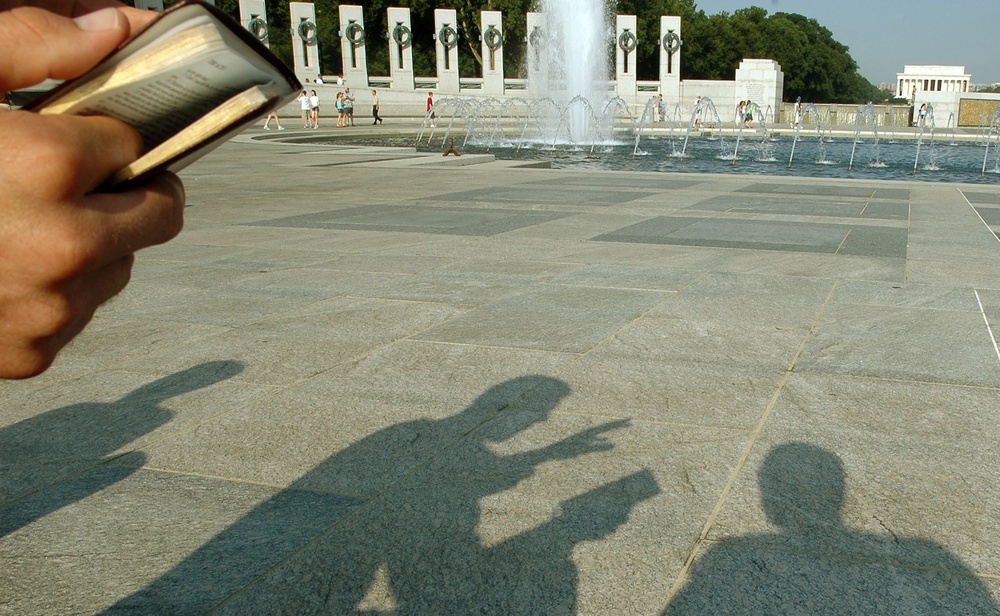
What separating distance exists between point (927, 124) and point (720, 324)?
152 ft

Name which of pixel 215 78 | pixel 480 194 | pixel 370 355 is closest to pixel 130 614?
pixel 215 78

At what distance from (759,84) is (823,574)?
54.2 meters

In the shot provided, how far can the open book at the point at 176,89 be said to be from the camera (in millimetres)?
1092

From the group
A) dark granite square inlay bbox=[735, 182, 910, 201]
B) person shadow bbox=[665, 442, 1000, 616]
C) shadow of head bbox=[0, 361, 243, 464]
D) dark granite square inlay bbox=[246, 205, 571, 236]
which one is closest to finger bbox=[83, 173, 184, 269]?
person shadow bbox=[665, 442, 1000, 616]

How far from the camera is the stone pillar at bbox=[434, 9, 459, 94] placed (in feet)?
170

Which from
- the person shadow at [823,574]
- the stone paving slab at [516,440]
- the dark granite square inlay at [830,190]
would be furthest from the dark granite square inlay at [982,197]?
the person shadow at [823,574]

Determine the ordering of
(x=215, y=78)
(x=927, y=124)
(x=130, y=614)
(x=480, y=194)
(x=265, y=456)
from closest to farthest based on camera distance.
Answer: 1. (x=215, y=78)
2. (x=130, y=614)
3. (x=265, y=456)
4. (x=480, y=194)
5. (x=927, y=124)

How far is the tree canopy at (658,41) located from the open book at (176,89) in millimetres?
67248

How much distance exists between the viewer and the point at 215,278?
750 cm

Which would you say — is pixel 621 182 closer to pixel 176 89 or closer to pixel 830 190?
pixel 830 190

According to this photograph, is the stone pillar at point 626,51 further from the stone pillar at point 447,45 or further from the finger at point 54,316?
the finger at point 54,316

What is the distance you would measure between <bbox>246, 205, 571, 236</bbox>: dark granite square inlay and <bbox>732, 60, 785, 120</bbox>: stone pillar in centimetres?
4489

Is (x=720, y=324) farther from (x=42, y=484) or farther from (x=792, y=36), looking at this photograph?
(x=792, y=36)

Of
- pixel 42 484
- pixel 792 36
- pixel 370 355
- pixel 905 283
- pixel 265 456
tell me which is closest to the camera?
pixel 42 484
